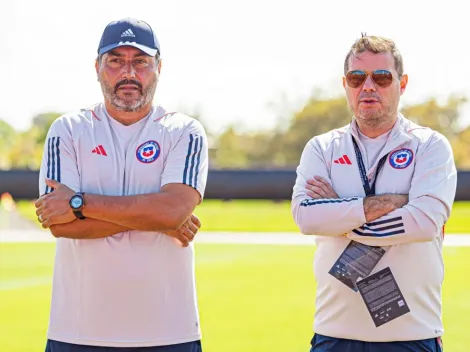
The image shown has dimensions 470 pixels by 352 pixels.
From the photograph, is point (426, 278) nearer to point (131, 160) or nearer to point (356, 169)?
point (356, 169)

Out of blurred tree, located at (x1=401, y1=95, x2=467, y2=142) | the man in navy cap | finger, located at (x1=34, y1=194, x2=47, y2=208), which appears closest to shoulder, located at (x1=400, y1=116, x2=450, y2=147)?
the man in navy cap

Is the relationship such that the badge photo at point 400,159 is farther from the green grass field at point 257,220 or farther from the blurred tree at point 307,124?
the blurred tree at point 307,124

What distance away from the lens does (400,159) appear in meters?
3.81

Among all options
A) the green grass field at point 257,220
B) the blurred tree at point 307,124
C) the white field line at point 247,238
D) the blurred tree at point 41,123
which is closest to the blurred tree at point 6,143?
the blurred tree at point 41,123

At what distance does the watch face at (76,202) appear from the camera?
367cm

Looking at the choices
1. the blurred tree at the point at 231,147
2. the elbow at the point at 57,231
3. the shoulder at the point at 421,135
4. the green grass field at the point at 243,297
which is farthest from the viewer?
the blurred tree at the point at 231,147

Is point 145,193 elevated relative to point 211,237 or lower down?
lower down

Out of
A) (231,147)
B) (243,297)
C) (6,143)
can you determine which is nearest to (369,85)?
(243,297)

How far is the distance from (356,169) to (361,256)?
1.38 feet

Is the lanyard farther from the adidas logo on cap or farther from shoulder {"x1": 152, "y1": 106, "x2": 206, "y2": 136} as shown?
the adidas logo on cap

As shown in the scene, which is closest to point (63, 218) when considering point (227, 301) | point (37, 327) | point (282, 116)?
point (37, 327)

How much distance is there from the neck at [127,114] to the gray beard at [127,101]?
30 millimetres

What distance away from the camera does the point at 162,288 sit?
140 inches

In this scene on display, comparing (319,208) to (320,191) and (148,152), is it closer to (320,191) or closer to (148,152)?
(320,191)
